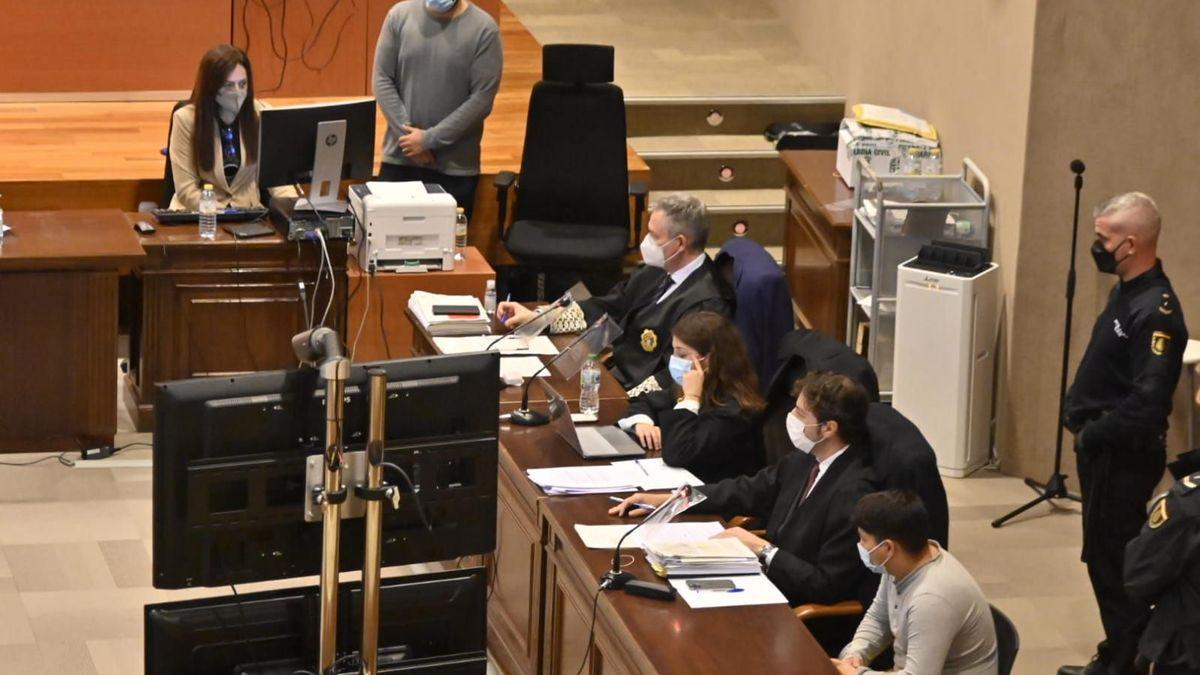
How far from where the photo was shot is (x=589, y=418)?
6098 millimetres

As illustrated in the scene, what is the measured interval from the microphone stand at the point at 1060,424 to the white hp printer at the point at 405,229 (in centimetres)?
251

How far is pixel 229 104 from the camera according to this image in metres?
8.11

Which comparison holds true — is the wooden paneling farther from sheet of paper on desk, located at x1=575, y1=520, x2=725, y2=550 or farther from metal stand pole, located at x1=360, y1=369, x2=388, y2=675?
metal stand pole, located at x1=360, y1=369, x2=388, y2=675

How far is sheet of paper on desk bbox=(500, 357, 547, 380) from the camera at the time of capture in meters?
6.53

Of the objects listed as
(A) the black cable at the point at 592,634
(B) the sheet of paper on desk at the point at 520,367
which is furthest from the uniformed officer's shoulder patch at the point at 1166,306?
(A) the black cable at the point at 592,634

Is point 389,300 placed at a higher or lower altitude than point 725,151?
lower

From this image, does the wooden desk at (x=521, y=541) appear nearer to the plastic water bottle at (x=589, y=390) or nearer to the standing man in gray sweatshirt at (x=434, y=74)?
the plastic water bottle at (x=589, y=390)

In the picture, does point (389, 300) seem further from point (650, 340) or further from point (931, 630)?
point (931, 630)

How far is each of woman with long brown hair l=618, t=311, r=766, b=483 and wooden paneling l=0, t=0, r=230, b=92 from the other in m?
5.62

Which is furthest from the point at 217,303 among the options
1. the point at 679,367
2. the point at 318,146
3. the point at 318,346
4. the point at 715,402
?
the point at 318,346

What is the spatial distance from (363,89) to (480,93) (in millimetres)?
2460

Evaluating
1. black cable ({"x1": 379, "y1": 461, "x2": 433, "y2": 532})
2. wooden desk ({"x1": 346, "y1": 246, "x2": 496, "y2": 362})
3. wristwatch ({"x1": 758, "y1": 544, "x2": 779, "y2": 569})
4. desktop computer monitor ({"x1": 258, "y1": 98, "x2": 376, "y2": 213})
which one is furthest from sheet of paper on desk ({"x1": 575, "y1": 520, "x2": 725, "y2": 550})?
desktop computer monitor ({"x1": 258, "y1": 98, "x2": 376, "y2": 213})

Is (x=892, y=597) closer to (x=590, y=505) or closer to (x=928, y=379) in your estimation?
(x=590, y=505)

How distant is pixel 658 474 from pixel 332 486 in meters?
2.02
